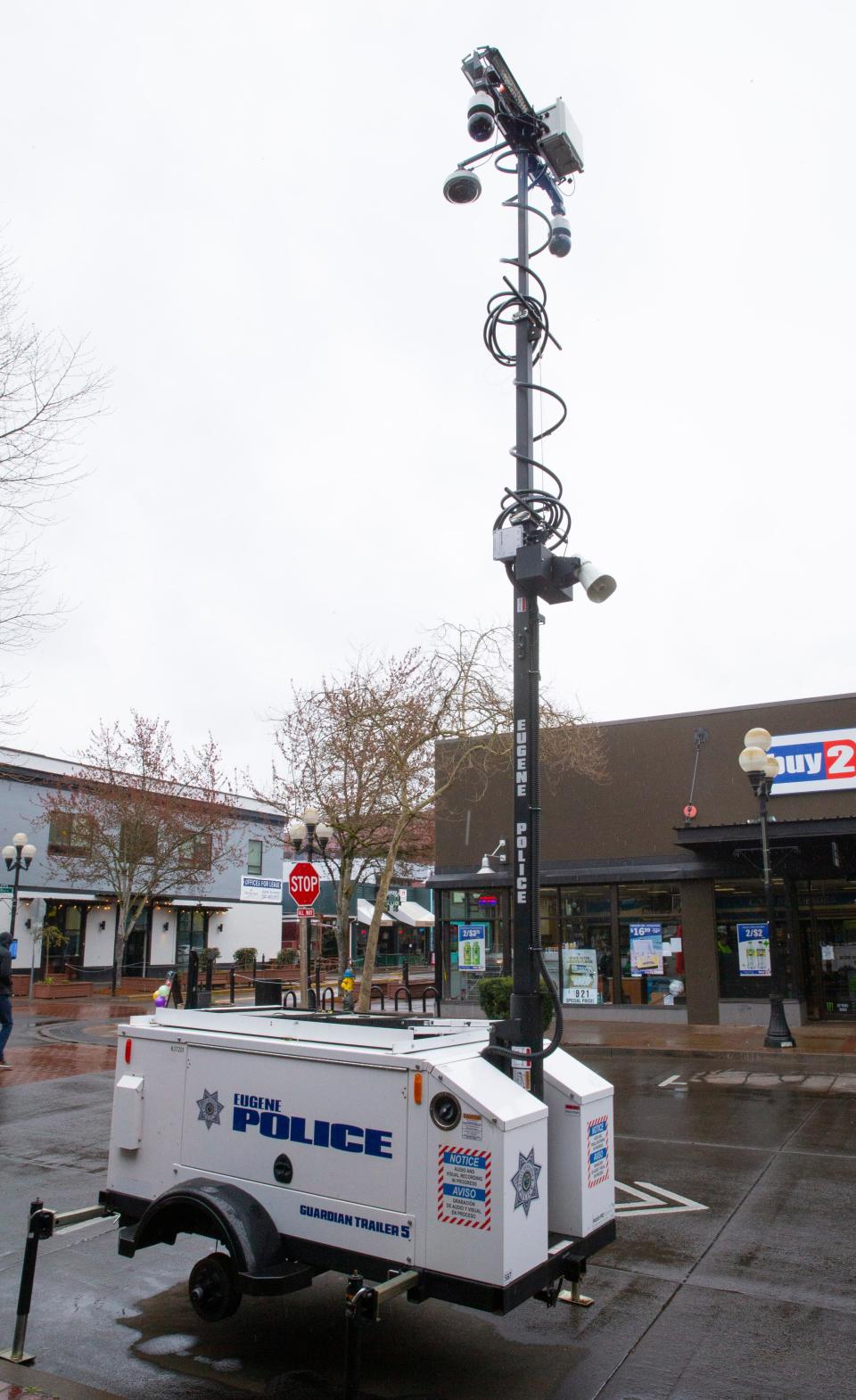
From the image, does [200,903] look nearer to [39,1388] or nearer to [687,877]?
[687,877]

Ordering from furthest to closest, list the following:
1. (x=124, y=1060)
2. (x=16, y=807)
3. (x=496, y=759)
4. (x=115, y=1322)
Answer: (x=16, y=807) → (x=496, y=759) → (x=124, y=1060) → (x=115, y=1322)

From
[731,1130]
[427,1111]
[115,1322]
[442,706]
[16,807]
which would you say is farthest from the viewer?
[16,807]

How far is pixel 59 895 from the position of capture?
126 feet

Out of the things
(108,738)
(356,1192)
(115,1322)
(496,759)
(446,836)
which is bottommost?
(115,1322)

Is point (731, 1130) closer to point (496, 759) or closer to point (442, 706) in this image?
point (442, 706)

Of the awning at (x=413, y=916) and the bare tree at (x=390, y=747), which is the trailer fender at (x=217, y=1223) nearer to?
the bare tree at (x=390, y=747)

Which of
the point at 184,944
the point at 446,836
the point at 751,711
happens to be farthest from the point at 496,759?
the point at 184,944

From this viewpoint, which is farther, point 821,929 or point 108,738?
point 108,738

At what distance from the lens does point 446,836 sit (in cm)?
2553

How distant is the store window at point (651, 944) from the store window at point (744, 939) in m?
0.90

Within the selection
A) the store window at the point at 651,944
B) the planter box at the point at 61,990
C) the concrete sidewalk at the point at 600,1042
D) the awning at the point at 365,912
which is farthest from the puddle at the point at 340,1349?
the awning at the point at 365,912

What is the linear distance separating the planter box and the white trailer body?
96.6 ft

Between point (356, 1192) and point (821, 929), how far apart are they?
18586 mm

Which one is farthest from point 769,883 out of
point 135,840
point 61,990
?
point 61,990
